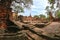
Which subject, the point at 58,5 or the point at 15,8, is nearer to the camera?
the point at 58,5

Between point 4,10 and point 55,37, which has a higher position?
point 4,10

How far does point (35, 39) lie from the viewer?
11.8 meters

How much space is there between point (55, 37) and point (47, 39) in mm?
594

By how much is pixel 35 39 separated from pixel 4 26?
517cm

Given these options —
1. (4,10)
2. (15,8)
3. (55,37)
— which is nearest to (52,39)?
(55,37)

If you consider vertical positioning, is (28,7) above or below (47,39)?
above

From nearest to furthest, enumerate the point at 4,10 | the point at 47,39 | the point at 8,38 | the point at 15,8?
the point at 8,38 → the point at 47,39 → the point at 4,10 → the point at 15,8

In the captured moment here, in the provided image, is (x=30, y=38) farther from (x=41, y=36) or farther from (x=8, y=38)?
(x=8, y=38)

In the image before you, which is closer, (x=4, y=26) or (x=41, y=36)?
(x=41, y=36)

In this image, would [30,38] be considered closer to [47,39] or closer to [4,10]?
[47,39]

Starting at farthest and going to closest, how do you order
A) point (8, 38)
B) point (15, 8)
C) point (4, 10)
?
point (15, 8) → point (4, 10) → point (8, 38)

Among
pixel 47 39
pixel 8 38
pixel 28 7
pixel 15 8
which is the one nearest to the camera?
pixel 8 38

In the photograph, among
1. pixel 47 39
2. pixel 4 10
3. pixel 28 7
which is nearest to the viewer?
pixel 47 39

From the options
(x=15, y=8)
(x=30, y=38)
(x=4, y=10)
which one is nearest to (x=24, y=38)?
(x=30, y=38)
